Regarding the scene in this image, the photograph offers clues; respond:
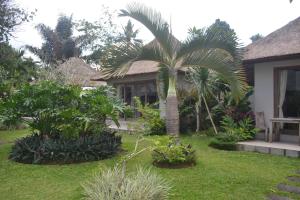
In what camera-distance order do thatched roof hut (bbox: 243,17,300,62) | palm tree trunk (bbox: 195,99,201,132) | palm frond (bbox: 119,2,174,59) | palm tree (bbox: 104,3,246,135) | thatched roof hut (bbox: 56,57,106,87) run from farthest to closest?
thatched roof hut (bbox: 56,57,106,87), palm tree trunk (bbox: 195,99,201,132), thatched roof hut (bbox: 243,17,300,62), palm tree (bbox: 104,3,246,135), palm frond (bbox: 119,2,174,59)

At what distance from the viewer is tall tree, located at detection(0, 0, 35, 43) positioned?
46.7 feet

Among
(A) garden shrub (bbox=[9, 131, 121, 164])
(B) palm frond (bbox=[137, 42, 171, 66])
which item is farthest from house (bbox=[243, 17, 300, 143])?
(A) garden shrub (bbox=[9, 131, 121, 164])

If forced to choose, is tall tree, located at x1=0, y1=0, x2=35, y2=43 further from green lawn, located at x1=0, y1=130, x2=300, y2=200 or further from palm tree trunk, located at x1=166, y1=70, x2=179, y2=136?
palm tree trunk, located at x1=166, y1=70, x2=179, y2=136

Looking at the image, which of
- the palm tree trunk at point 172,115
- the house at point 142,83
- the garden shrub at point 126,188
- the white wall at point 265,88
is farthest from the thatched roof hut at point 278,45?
the garden shrub at point 126,188

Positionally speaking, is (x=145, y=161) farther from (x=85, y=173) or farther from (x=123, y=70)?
(x=123, y=70)

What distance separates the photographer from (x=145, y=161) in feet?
28.8

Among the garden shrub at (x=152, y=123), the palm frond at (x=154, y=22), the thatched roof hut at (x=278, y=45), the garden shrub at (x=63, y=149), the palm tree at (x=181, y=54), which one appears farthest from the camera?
the garden shrub at (x=152, y=123)

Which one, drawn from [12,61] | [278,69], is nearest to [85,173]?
[278,69]

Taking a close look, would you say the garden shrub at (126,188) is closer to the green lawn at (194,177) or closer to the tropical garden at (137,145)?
Result: the tropical garden at (137,145)

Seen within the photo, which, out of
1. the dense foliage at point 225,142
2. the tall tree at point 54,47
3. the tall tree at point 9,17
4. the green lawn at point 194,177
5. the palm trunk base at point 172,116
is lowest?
the green lawn at point 194,177

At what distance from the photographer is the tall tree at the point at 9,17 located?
14242 millimetres

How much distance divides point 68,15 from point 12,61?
27033 millimetres

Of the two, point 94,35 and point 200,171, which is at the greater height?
point 94,35

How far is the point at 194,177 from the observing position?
7105 mm
